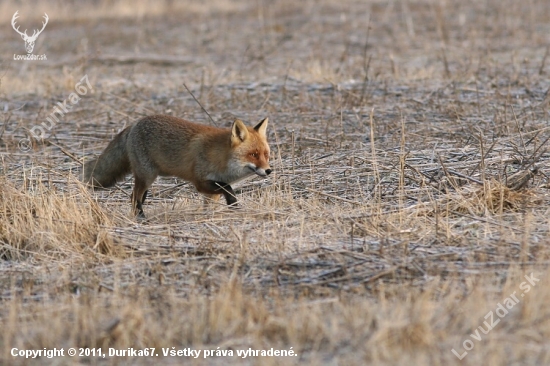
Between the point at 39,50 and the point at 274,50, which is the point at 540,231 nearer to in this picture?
the point at 274,50

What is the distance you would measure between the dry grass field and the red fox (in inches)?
8.7

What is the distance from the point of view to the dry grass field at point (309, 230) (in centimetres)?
461

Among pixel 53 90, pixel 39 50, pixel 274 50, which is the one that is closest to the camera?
pixel 53 90

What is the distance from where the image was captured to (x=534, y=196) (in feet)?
23.3

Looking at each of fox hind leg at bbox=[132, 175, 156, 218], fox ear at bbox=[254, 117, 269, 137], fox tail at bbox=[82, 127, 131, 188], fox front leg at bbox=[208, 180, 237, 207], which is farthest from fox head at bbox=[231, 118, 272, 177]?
fox tail at bbox=[82, 127, 131, 188]

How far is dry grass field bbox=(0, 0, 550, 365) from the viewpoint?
4.61m

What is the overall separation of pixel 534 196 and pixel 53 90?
8.92m

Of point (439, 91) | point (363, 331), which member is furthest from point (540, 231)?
point (439, 91)

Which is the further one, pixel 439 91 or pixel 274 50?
pixel 274 50

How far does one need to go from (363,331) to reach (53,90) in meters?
10.3

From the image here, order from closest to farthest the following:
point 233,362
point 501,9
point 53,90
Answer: point 233,362 < point 53,90 < point 501,9

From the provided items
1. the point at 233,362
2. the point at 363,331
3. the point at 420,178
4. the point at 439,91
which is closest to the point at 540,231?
the point at 420,178

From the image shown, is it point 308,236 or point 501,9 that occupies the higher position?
point 501,9

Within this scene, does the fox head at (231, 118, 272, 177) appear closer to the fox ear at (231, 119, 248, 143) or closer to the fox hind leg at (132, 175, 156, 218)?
the fox ear at (231, 119, 248, 143)
